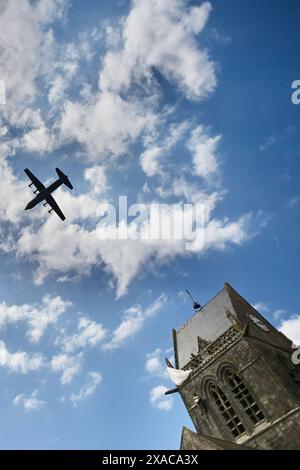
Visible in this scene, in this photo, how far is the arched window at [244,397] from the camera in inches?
787

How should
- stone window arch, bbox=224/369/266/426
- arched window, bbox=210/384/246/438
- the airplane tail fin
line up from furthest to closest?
the airplane tail fin → arched window, bbox=210/384/246/438 → stone window arch, bbox=224/369/266/426

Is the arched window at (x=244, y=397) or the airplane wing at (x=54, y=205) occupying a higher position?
the airplane wing at (x=54, y=205)

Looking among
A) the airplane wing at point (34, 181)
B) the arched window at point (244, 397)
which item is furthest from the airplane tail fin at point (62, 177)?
the arched window at point (244, 397)

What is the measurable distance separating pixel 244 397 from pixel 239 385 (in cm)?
76

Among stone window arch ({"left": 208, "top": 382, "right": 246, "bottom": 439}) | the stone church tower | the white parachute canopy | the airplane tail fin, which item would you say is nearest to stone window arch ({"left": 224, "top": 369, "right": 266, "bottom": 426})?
the stone church tower

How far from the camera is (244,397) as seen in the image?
68.3ft

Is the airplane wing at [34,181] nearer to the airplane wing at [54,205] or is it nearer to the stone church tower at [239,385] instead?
the airplane wing at [54,205]

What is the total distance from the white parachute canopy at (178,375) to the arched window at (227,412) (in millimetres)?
2201

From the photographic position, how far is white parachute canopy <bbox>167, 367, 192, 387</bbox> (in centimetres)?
2447

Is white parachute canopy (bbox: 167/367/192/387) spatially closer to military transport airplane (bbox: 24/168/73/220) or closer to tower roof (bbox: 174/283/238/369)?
tower roof (bbox: 174/283/238/369)

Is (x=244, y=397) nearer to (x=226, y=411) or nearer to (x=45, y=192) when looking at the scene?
(x=226, y=411)

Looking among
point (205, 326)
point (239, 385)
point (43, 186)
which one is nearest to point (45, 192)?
point (43, 186)
